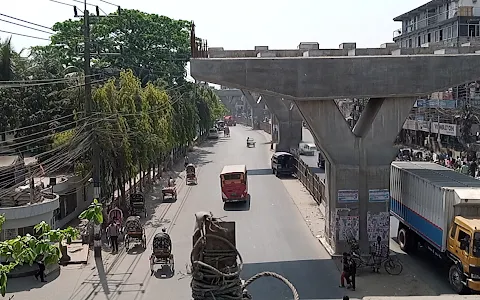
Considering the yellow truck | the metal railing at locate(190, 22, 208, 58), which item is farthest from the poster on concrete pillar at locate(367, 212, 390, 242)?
the metal railing at locate(190, 22, 208, 58)

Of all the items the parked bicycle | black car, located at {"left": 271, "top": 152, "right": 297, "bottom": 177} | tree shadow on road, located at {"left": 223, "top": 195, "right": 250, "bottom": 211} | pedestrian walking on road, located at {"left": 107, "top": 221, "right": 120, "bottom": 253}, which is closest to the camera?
the parked bicycle

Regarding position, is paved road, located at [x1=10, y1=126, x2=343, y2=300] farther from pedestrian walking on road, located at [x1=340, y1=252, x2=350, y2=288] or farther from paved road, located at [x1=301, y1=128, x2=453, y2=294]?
paved road, located at [x1=301, y1=128, x2=453, y2=294]

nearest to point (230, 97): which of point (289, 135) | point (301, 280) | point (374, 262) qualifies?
point (289, 135)

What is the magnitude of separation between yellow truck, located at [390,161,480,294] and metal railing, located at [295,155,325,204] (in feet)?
27.4

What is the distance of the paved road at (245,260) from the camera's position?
16.7 meters

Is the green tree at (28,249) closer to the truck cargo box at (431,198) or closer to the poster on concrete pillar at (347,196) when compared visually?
the truck cargo box at (431,198)

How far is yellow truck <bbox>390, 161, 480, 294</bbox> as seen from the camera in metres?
15.2

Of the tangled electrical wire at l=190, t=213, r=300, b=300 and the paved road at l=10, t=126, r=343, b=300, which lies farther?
the paved road at l=10, t=126, r=343, b=300

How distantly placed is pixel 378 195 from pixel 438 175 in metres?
2.07

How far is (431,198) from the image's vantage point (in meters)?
17.2

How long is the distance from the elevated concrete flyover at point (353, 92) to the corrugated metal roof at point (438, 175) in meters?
1.36

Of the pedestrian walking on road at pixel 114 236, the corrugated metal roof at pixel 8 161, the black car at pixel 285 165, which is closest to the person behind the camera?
the pedestrian walking on road at pixel 114 236

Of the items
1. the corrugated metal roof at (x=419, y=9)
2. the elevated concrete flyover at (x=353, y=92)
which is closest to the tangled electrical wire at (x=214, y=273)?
the elevated concrete flyover at (x=353, y=92)

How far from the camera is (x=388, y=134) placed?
19.1 m
